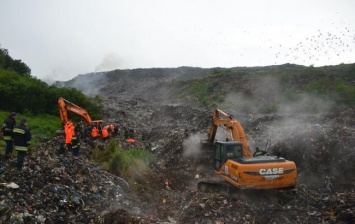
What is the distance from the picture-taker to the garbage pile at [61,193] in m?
7.15

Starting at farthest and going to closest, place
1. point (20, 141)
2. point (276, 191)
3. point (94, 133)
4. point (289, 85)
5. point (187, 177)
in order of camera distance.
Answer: point (289, 85), point (94, 133), point (187, 177), point (276, 191), point (20, 141)

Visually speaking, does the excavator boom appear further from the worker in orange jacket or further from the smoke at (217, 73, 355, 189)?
the smoke at (217, 73, 355, 189)

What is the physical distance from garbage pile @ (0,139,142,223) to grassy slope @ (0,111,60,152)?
486cm

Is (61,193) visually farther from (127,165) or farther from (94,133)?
(94,133)

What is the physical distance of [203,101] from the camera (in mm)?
26547

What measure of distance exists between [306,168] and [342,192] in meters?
1.68

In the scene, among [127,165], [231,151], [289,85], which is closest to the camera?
[231,151]

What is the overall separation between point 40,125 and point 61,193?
30.6 feet

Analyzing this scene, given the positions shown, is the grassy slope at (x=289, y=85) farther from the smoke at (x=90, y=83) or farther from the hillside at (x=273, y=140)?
the smoke at (x=90, y=83)

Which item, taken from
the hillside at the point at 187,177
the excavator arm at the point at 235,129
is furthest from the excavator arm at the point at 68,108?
the excavator arm at the point at 235,129

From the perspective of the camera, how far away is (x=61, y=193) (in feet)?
26.4

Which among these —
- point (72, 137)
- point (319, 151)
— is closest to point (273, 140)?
point (319, 151)

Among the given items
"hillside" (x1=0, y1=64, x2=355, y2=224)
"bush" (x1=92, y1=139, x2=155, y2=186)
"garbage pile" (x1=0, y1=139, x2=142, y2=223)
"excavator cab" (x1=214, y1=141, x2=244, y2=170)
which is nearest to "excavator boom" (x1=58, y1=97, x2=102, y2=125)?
"hillside" (x1=0, y1=64, x2=355, y2=224)

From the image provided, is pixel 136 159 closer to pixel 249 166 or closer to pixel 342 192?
pixel 249 166
